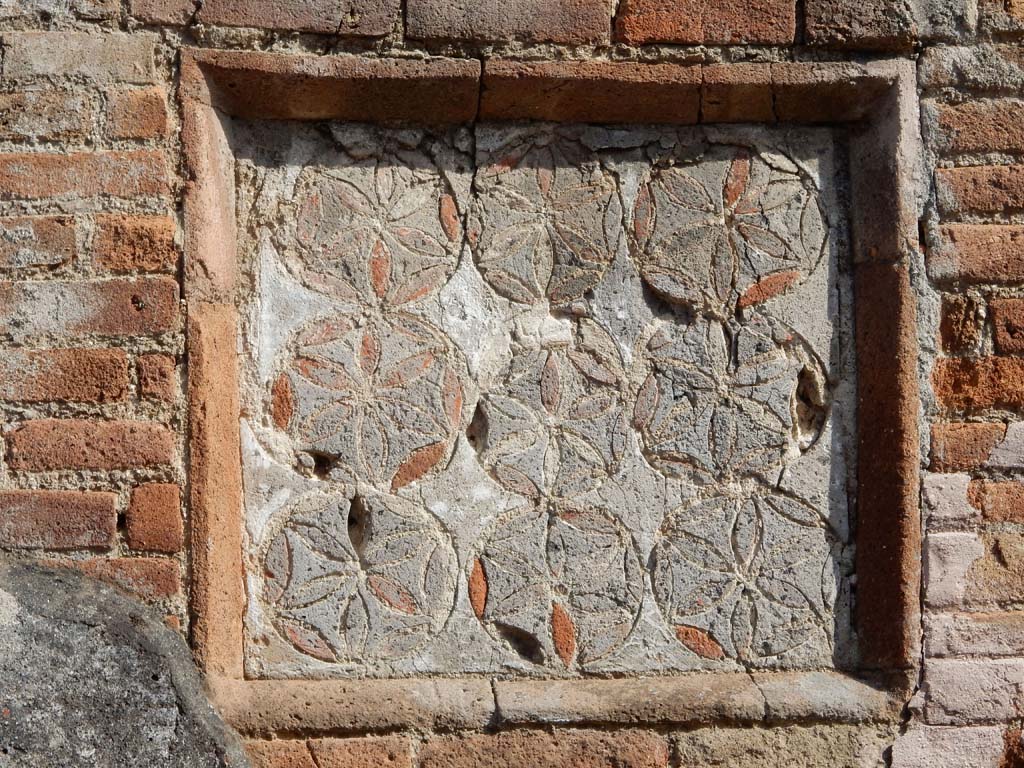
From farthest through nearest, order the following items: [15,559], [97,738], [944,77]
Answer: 1. [944,77]
2. [15,559]
3. [97,738]

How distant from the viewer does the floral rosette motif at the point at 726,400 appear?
2.69 m

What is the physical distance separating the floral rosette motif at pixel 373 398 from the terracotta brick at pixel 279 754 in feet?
1.82

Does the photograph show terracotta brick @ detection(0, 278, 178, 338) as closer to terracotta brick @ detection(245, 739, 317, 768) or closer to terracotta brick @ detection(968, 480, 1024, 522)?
terracotta brick @ detection(245, 739, 317, 768)

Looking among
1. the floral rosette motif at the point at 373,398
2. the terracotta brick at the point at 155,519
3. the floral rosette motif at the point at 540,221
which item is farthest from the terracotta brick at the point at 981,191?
the terracotta brick at the point at 155,519

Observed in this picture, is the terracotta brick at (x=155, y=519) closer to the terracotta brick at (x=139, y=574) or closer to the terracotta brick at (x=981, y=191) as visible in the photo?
the terracotta brick at (x=139, y=574)

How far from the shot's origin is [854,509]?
106 inches

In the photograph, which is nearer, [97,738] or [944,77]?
[97,738]

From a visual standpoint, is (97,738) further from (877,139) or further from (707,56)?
(877,139)

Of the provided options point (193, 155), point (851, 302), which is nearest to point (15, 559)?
point (193, 155)

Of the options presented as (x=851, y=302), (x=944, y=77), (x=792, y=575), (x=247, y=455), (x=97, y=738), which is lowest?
(x=97, y=738)

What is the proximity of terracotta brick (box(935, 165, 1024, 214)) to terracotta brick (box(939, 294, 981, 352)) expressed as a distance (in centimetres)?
A: 20

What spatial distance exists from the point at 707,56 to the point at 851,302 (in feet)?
2.09

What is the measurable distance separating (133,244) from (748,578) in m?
1.48

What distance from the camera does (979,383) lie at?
2.64 meters
